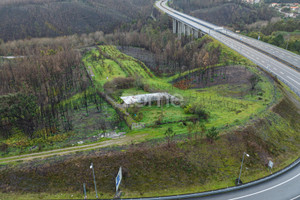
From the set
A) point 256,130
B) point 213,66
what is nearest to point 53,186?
point 256,130

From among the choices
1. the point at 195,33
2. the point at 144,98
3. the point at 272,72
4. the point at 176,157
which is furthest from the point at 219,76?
the point at 195,33

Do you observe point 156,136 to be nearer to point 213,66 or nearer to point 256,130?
point 256,130

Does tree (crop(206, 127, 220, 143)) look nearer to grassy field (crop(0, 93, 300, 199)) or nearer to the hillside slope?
grassy field (crop(0, 93, 300, 199))

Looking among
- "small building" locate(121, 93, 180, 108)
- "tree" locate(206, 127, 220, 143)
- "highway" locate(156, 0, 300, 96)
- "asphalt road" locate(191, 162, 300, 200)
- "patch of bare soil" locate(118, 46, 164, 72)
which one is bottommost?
"patch of bare soil" locate(118, 46, 164, 72)

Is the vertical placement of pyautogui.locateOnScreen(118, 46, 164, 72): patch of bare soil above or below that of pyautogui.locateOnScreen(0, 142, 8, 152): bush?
below

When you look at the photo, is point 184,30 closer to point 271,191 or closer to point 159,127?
point 159,127

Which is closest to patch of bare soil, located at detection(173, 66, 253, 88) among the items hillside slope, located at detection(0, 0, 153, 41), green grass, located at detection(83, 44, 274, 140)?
green grass, located at detection(83, 44, 274, 140)

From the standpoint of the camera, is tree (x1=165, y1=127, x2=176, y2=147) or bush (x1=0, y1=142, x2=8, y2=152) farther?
bush (x1=0, y1=142, x2=8, y2=152)

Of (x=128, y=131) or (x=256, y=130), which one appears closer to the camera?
(x=256, y=130)

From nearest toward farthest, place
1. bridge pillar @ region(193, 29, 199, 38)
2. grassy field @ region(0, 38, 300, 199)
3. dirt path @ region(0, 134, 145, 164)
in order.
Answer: grassy field @ region(0, 38, 300, 199)
dirt path @ region(0, 134, 145, 164)
bridge pillar @ region(193, 29, 199, 38)
